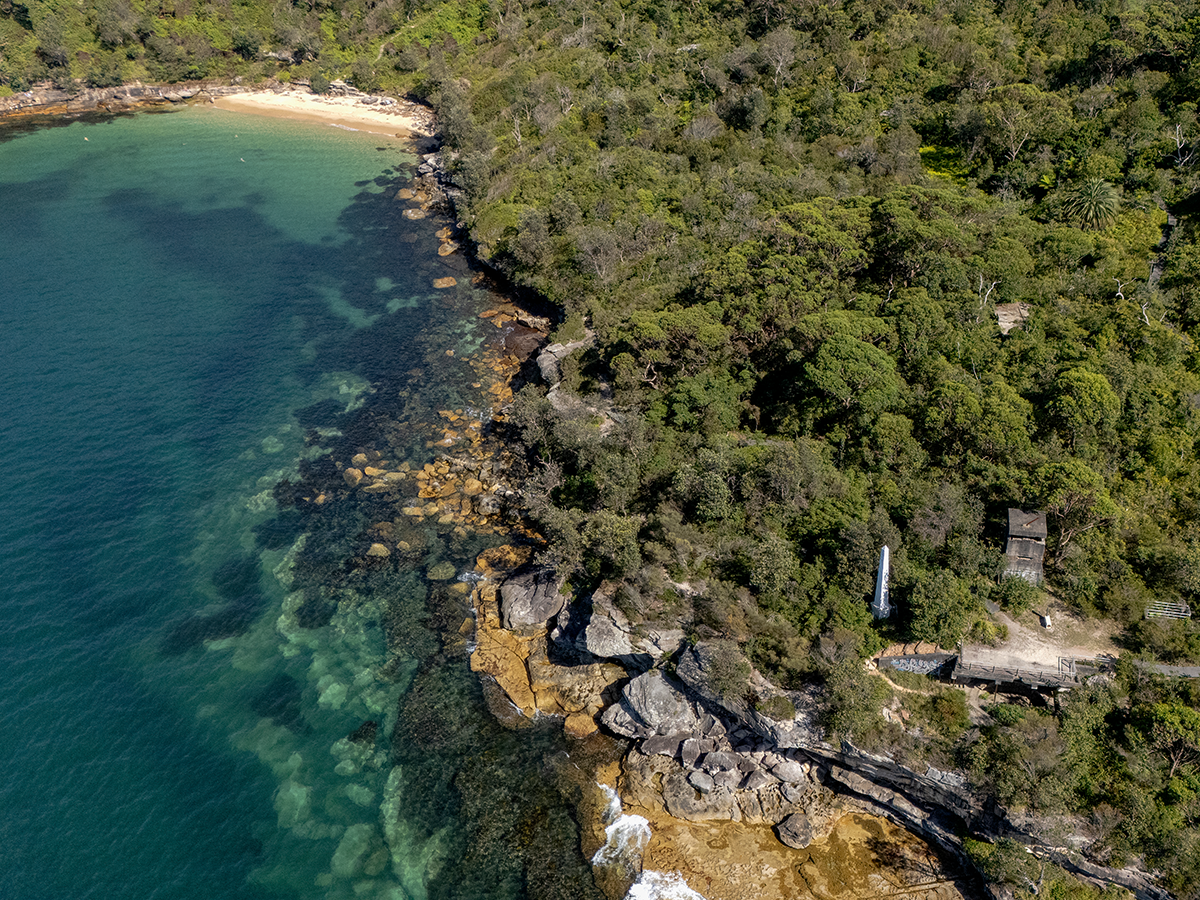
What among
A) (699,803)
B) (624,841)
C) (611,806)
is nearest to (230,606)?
(611,806)

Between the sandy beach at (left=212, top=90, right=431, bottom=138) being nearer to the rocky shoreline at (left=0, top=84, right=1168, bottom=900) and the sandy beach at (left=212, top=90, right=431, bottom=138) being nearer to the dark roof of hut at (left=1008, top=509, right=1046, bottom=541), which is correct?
the rocky shoreline at (left=0, top=84, right=1168, bottom=900)

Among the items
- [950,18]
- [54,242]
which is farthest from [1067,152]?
[54,242]

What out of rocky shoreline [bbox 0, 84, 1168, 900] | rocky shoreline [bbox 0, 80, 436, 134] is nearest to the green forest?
rocky shoreline [bbox 0, 84, 1168, 900]

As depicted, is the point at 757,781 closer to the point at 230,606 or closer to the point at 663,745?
the point at 663,745

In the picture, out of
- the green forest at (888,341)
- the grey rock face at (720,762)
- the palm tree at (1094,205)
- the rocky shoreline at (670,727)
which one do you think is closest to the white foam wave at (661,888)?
the rocky shoreline at (670,727)

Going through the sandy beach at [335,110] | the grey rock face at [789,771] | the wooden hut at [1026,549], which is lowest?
the grey rock face at [789,771]

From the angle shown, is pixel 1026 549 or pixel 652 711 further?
pixel 652 711

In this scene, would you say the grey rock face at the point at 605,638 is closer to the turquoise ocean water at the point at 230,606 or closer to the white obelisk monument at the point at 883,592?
the turquoise ocean water at the point at 230,606
